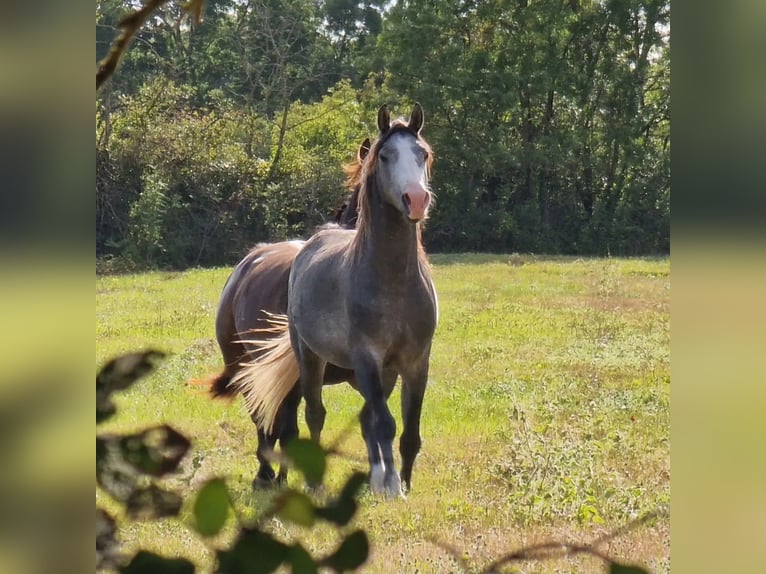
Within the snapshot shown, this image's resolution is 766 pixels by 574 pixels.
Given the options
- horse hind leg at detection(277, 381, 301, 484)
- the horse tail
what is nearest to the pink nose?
the horse tail

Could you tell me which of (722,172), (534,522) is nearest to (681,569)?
(722,172)

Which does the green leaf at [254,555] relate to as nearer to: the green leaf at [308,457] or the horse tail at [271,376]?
the green leaf at [308,457]

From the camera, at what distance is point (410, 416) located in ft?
11.1

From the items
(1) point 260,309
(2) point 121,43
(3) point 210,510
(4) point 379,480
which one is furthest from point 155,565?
(1) point 260,309

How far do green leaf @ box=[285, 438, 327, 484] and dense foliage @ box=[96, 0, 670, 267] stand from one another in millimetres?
12507

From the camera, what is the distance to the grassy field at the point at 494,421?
286 cm

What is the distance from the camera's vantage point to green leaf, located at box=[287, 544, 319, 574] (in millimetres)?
468

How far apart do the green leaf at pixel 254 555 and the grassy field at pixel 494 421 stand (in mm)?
18

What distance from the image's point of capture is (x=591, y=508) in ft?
10.5

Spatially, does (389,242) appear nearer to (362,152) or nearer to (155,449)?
(362,152)

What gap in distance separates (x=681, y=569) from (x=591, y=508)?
2.93 meters

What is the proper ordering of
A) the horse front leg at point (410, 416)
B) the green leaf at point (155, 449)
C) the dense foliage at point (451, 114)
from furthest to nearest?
the dense foliage at point (451, 114) < the horse front leg at point (410, 416) < the green leaf at point (155, 449)

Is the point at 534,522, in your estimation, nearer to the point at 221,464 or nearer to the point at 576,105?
the point at 221,464

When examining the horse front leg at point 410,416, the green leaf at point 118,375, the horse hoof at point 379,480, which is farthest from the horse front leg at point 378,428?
the green leaf at point 118,375
